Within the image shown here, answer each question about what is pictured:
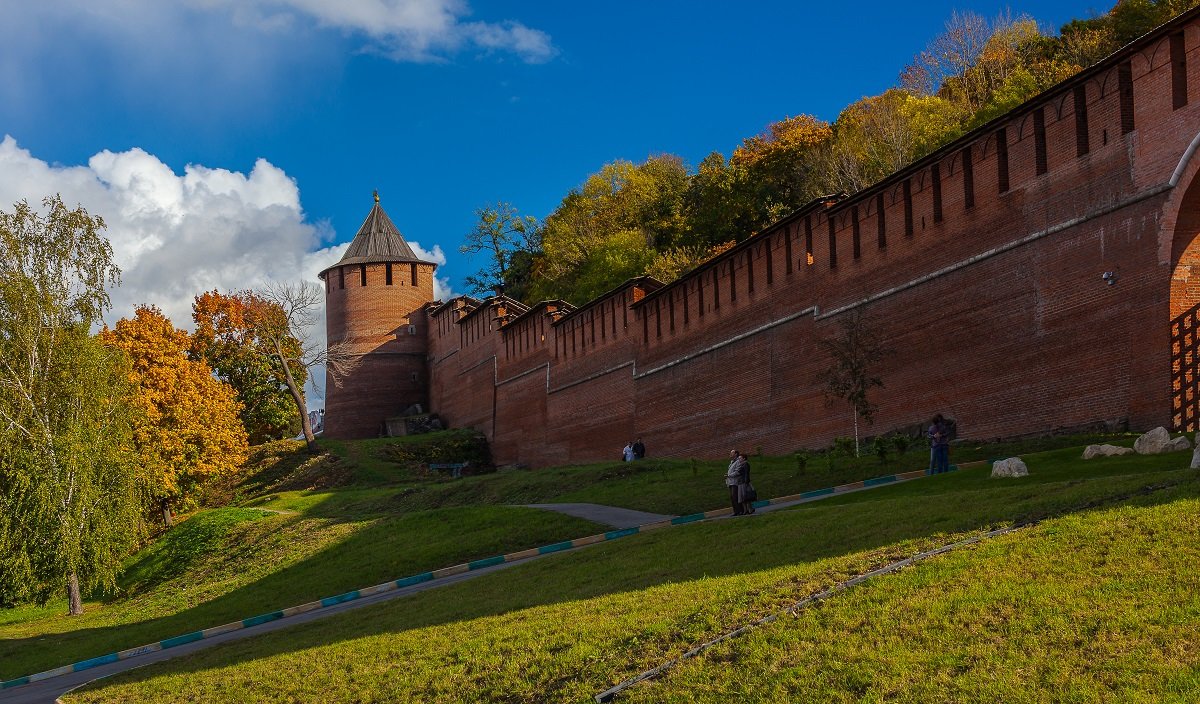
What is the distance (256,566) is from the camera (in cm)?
2403

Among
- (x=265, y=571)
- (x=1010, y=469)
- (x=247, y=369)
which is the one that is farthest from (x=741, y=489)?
(x=247, y=369)

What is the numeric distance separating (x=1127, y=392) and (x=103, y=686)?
1404 centimetres

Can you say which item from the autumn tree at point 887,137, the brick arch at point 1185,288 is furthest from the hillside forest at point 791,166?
the brick arch at point 1185,288

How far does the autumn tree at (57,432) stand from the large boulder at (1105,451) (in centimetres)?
1796

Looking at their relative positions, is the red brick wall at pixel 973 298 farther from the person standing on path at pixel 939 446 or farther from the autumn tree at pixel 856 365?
the person standing on path at pixel 939 446

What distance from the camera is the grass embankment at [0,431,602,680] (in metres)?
18.6

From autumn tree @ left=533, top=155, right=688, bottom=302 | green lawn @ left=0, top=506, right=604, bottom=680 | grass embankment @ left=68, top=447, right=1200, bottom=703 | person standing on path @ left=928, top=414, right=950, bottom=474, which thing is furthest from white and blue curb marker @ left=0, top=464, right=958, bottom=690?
autumn tree @ left=533, top=155, right=688, bottom=302

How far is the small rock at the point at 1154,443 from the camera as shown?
14.5m

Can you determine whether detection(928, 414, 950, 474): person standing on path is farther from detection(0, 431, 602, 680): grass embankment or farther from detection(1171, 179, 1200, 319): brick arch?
detection(0, 431, 602, 680): grass embankment

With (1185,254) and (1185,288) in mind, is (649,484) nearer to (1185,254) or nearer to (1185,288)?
(1185,288)

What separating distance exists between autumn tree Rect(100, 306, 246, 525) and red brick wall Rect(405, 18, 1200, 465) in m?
13.8

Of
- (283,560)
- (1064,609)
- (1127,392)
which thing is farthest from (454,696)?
(283,560)

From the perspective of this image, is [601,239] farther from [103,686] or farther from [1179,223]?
[103,686]

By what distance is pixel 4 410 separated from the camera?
2266cm
